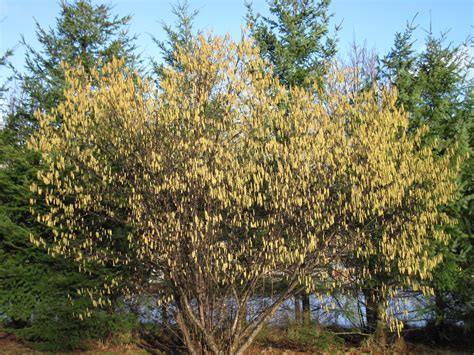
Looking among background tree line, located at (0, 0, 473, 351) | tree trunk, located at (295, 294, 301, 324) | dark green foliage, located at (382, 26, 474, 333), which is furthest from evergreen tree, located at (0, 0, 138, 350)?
dark green foliage, located at (382, 26, 474, 333)

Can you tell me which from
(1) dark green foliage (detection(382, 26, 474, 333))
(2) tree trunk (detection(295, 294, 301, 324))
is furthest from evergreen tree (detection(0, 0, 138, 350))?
(1) dark green foliage (detection(382, 26, 474, 333))

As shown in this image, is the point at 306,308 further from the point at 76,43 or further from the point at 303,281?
the point at 76,43

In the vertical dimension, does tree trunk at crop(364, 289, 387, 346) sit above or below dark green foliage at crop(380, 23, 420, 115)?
below

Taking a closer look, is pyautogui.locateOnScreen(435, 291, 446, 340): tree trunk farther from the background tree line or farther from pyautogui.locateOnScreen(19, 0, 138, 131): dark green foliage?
pyautogui.locateOnScreen(19, 0, 138, 131): dark green foliage

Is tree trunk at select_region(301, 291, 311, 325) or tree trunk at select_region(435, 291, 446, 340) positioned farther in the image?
tree trunk at select_region(301, 291, 311, 325)

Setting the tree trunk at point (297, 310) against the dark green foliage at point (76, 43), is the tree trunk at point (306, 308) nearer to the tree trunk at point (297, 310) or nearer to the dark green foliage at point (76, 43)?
the tree trunk at point (297, 310)

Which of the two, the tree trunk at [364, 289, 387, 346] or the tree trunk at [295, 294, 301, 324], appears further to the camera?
the tree trunk at [295, 294, 301, 324]

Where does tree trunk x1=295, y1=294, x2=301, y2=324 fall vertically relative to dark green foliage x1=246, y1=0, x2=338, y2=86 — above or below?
below

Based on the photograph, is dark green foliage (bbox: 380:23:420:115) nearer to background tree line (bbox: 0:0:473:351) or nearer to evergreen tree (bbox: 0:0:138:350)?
background tree line (bbox: 0:0:473:351)

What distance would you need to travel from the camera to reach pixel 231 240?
677 cm

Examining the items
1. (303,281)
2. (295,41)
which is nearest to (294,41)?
(295,41)

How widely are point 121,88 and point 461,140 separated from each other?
20.8ft

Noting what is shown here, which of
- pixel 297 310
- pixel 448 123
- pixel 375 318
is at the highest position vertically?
pixel 448 123

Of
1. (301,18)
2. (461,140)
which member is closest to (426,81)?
(461,140)
